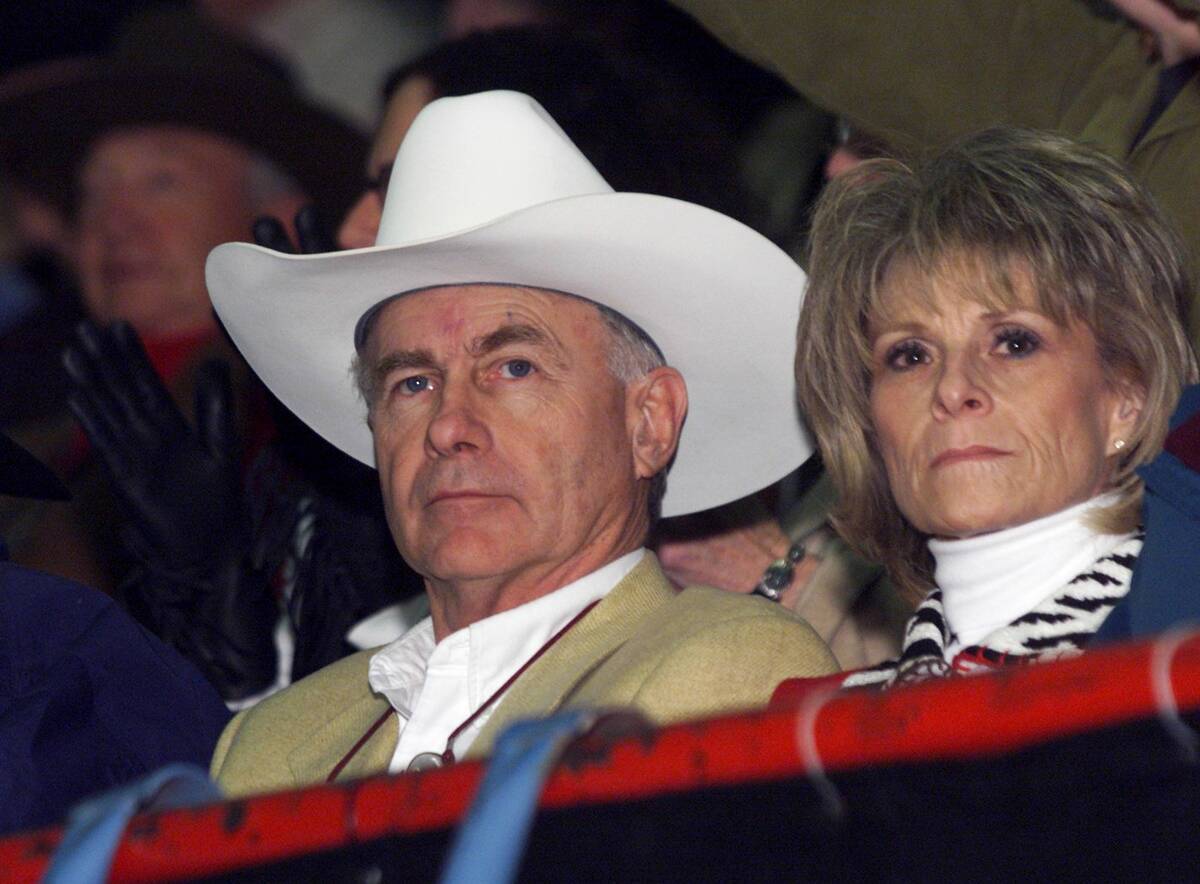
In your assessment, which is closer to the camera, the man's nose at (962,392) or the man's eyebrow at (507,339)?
the man's nose at (962,392)

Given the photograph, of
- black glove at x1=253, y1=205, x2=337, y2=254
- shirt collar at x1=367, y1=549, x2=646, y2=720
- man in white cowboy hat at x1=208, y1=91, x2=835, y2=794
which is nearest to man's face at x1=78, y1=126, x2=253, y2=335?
black glove at x1=253, y1=205, x2=337, y2=254

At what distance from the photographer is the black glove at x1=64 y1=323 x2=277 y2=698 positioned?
3.29m

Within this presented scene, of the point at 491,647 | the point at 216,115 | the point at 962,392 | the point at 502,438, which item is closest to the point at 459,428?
the point at 502,438

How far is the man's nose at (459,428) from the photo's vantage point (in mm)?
2627

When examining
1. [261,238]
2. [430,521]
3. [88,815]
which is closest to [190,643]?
[261,238]

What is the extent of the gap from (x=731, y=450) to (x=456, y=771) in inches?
63.0

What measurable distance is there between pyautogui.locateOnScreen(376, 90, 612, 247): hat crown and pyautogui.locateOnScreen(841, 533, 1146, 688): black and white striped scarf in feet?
2.89

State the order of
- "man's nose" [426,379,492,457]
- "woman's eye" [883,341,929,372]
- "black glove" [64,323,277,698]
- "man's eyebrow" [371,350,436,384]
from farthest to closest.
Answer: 1. "black glove" [64,323,277,698]
2. "man's eyebrow" [371,350,436,384]
3. "man's nose" [426,379,492,457]
4. "woman's eye" [883,341,929,372]

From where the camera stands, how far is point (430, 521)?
104 inches

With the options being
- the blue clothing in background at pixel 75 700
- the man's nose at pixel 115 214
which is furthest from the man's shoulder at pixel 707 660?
the man's nose at pixel 115 214

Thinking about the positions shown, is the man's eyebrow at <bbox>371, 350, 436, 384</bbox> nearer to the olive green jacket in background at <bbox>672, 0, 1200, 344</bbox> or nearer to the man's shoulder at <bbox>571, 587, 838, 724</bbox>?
the man's shoulder at <bbox>571, 587, 838, 724</bbox>

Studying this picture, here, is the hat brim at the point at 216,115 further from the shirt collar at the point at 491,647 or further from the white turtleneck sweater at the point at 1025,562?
the white turtleneck sweater at the point at 1025,562

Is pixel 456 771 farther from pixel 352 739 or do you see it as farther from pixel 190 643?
pixel 190 643

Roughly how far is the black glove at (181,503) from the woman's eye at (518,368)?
88cm
